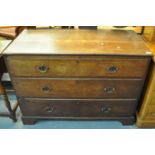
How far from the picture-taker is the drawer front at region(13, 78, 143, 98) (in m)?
1.31

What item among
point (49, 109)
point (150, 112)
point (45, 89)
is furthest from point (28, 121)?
point (150, 112)

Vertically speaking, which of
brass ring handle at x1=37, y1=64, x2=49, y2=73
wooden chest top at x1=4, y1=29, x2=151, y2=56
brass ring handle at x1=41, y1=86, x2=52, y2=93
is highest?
wooden chest top at x1=4, y1=29, x2=151, y2=56

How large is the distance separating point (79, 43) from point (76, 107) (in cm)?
58

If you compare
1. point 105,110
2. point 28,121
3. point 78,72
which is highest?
point 78,72

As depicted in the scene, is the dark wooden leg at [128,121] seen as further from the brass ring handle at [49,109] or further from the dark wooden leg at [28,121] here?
the dark wooden leg at [28,121]

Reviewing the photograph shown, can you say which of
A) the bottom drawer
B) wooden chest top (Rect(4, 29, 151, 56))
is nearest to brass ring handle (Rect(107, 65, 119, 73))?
wooden chest top (Rect(4, 29, 151, 56))

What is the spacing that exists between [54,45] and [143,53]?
64 cm

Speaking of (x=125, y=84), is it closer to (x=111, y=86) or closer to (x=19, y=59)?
(x=111, y=86)

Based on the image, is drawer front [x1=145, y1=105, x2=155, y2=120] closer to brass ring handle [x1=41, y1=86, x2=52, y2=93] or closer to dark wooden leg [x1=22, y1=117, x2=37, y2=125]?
brass ring handle [x1=41, y1=86, x2=52, y2=93]

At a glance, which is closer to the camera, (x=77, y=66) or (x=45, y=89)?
(x=77, y=66)

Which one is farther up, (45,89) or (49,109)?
(45,89)

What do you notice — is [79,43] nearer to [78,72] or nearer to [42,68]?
[78,72]

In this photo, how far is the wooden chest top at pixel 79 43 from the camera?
1155 mm

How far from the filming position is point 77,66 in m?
1.21
